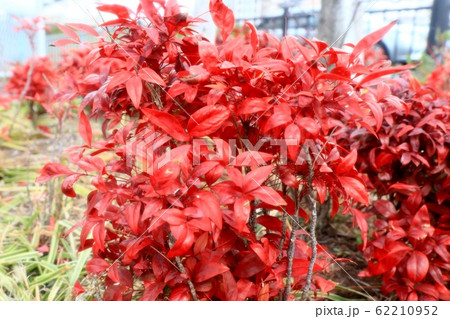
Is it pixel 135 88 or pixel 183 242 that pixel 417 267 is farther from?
pixel 135 88

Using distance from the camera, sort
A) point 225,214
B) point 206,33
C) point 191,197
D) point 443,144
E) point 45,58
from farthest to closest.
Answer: point 45,58
point 206,33
point 443,144
point 225,214
point 191,197

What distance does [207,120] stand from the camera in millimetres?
966

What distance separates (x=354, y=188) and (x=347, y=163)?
7 cm

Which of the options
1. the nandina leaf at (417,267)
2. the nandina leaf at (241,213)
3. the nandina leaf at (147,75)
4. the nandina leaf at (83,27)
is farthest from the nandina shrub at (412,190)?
the nandina leaf at (83,27)

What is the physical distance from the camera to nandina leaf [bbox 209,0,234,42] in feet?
3.40

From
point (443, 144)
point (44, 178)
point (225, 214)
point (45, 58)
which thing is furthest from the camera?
point (45, 58)

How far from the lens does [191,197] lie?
0.97 m

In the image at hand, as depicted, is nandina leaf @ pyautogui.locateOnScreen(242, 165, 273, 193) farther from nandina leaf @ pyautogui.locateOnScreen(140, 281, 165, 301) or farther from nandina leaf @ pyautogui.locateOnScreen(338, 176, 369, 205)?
nandina leaf @ pyautogui.locateOnScreen(140, 281, 165, 301)

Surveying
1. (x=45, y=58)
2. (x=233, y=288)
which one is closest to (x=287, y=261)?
(x=233, y=288)

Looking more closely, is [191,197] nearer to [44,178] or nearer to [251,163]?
[251,163]

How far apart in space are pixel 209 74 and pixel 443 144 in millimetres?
1126

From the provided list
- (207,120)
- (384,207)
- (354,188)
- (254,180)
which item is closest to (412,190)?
(384,207)

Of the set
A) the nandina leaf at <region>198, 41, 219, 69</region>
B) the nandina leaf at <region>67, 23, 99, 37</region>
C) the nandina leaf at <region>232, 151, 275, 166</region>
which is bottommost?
the nandina leaf at <region>232, 151, 275, 166</region>

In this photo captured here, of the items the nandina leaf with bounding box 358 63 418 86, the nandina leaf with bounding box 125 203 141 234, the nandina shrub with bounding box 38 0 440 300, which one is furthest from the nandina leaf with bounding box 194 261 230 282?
the nandina leaf with bounding box 358 63 418 86
